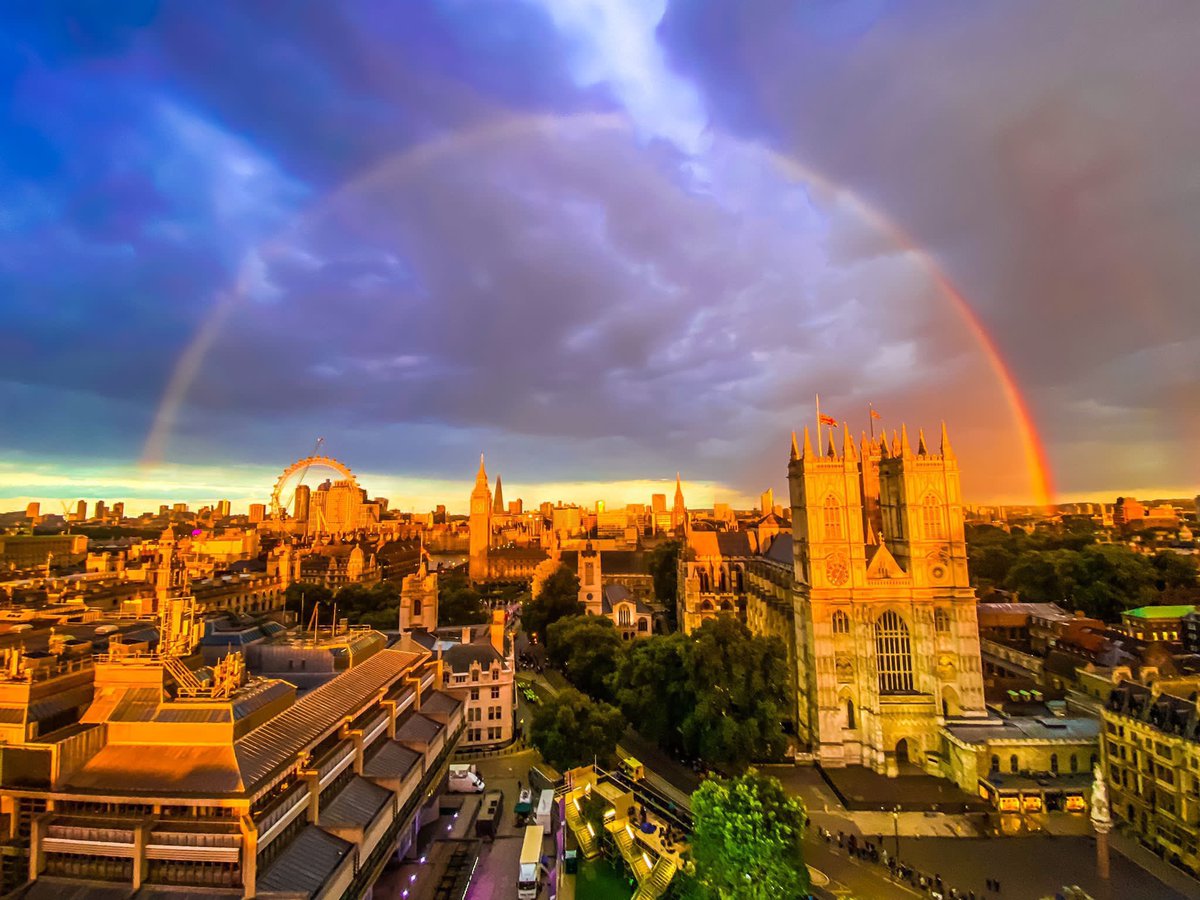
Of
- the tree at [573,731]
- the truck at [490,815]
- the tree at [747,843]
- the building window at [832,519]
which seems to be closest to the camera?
the tree at [747,843]

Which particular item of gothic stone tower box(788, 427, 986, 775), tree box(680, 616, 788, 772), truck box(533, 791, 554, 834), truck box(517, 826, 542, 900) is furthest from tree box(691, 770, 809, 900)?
gothic stone tower box(788, 427, 986, 775)

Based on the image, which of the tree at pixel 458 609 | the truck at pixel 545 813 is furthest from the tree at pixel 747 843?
the tree at pixel 458 609

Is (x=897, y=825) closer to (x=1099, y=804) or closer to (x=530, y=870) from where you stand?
Result: (x=1099, y=804)

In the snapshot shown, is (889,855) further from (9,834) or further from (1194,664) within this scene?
(9,834)

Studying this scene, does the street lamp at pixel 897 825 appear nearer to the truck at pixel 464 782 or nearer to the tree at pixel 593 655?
the tree at pixel 593 655

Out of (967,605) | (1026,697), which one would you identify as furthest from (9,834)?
(1026,697)

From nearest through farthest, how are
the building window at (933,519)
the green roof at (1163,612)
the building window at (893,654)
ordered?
1. the building window at (893,654)
2. the building window at (933,519)
3. the green roof at (1163,612)

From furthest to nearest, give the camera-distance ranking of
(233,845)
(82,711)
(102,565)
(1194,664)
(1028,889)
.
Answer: (102,565), (1194,664), (1028,889), (82,711), (233,845)
